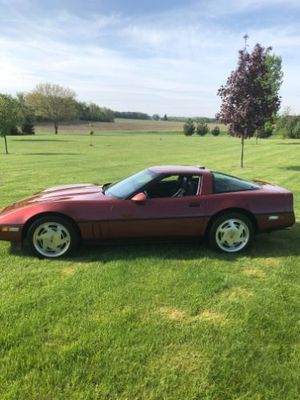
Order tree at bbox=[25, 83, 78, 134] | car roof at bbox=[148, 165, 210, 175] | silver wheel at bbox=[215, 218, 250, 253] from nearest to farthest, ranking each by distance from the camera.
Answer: silver wheel at bbox=[215, 218, 250, 253], car roof at bbox=[148, 165, 210, 175], tree at bbox=[25, 83, 78, 134]

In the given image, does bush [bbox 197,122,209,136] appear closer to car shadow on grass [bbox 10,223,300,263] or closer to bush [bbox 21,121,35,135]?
bush [bbox 21,121,35,135]

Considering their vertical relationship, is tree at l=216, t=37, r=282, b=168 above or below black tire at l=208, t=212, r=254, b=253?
above

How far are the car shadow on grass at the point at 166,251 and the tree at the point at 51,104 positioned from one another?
278 feet

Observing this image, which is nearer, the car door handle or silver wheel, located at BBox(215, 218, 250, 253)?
the car door handle

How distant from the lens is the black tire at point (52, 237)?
5.33 meters

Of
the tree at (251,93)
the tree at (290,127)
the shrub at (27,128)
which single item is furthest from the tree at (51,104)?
the tree at (251,93)

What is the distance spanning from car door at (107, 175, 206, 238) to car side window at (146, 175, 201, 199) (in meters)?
0.06

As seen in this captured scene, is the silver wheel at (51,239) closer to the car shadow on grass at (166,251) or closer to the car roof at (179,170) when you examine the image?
the car shadow on grass at (166,251)

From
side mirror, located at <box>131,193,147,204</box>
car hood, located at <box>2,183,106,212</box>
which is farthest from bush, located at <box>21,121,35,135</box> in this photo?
side mirror, located at <box>131,193,147,204</box>

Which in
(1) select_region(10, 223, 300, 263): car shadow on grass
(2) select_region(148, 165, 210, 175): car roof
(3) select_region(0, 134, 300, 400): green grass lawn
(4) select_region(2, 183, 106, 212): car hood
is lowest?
(3) select_region(0, 134, 300, 400): green grass lawn

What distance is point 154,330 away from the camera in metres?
3.65

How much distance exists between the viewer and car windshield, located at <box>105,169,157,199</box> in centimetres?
562

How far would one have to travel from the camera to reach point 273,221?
5.74 m

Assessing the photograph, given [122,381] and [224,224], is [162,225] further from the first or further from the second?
[122,381]
